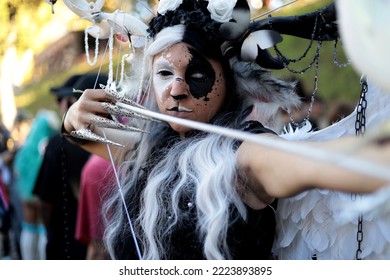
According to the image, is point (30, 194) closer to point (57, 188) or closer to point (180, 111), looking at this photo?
point (57, 188)

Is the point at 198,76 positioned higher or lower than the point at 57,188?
higher

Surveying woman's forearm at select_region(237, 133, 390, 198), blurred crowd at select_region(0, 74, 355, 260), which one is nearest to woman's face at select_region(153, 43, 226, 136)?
woman's forearm at select_region(237, 133, 390, 198)

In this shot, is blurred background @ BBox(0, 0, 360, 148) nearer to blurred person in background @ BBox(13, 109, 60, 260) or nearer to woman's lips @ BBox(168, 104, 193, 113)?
woman's lips @ BBox(168, 104, 193, 113)

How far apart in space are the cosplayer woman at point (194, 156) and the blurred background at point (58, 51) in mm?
247

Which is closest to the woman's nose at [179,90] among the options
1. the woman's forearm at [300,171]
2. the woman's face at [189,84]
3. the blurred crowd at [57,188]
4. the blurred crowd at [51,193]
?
the woman's face at [189,84]

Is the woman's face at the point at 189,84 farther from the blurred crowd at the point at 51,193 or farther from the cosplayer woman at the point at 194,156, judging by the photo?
the blurred crowd at the point at 51,193

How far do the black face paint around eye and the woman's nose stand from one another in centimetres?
2

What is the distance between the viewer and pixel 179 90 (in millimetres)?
2193

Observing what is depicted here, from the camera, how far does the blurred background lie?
3.84m

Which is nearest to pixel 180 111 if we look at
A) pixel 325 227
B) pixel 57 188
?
pixel 325 227

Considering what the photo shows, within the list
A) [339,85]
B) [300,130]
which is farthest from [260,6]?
[339,85]

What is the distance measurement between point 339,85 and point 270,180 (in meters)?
4.38

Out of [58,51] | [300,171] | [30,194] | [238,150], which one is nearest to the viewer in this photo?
[300,171]

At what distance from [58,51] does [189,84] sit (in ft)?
27.9
